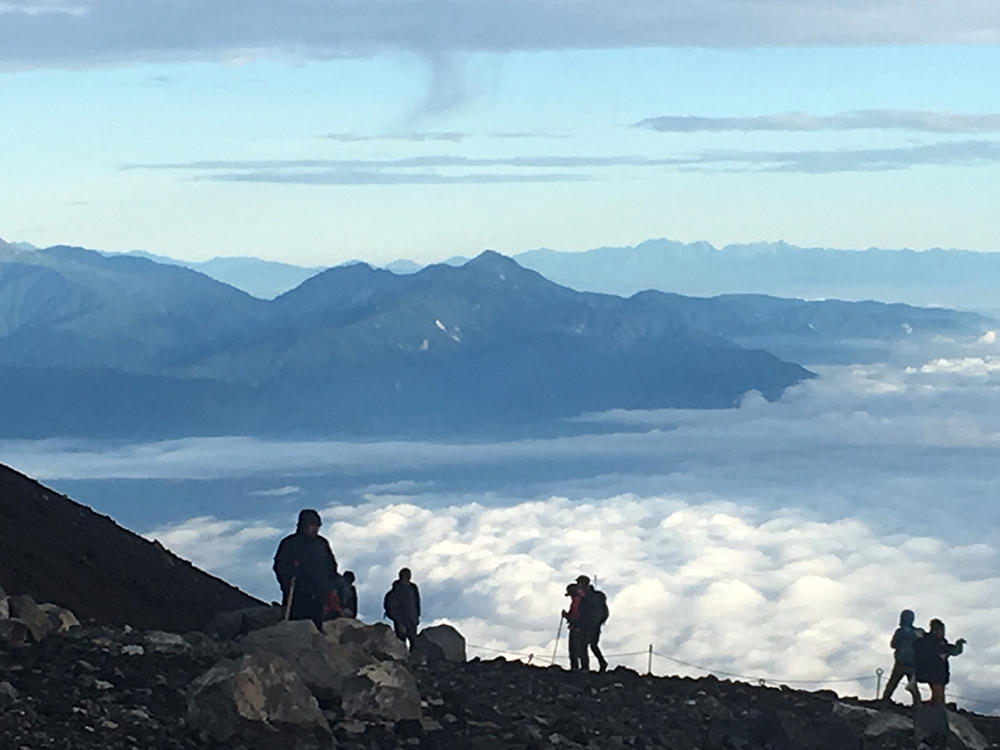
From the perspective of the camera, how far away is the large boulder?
12.6 m

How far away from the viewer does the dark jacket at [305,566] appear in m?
16.5

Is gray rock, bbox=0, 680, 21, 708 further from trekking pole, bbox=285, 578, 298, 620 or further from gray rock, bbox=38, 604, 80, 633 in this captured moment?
trekking pole, bbox=285, 578, 298, 620

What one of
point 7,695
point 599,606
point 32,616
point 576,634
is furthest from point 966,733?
point 7,695

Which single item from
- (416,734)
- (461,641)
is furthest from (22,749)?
(461,641)

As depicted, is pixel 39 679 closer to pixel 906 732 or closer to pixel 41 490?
pixel 906 732

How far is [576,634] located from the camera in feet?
77.5

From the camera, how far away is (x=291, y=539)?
1652 cm

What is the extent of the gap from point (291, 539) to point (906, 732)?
23.7 ft

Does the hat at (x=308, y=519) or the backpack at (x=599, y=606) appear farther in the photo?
the backpack at (x=599, y=606)

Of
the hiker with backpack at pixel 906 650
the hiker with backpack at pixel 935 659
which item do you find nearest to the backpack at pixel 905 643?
the hiker with backpack at pixel 906 650

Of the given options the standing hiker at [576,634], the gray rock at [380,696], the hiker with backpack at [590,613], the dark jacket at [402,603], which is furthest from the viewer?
the standing hiker at [576,634]

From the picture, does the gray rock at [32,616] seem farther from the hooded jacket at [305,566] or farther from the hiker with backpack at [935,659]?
the hiker with backpack at [935,659]

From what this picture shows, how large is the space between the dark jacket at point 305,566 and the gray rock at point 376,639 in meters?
0.53

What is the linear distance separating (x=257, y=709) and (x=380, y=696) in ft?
5.57
